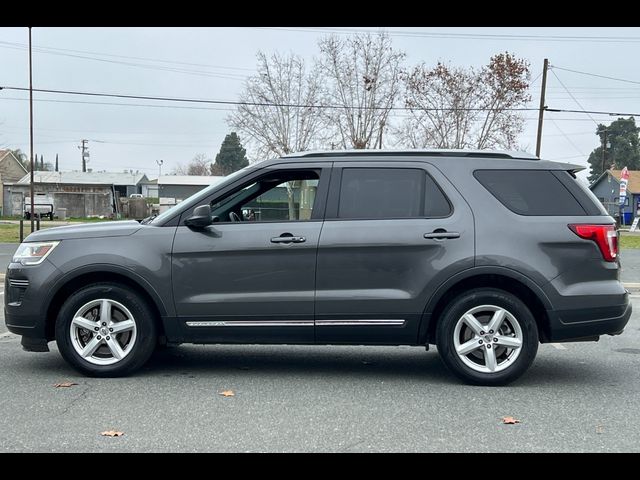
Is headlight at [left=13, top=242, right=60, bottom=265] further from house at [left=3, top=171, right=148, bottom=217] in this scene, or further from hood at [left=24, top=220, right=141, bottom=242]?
house at [left=3, top=171, right=148, bottom=217]

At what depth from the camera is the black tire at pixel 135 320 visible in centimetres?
563

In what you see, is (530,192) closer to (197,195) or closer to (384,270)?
(384,270)

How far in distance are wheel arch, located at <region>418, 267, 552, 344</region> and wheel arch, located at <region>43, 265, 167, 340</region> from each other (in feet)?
7.28

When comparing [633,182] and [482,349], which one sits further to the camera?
[633,182]

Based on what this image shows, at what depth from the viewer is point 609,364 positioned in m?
6.56

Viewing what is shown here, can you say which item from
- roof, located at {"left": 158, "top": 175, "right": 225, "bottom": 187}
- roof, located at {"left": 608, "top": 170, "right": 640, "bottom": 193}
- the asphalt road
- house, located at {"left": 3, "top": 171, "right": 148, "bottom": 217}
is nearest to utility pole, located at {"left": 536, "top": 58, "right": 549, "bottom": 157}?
the asphalt road

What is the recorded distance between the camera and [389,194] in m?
5.72

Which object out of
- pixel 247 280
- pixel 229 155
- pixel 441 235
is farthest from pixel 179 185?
pixel 441 235

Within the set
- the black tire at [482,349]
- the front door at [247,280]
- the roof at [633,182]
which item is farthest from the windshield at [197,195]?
the roof at [633,182]

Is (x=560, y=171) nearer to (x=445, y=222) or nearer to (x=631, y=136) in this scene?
(x=445, y=222)

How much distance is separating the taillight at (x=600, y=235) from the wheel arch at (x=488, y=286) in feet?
1.89

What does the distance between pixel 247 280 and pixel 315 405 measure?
1211 millimetres

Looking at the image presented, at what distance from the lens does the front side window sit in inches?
227

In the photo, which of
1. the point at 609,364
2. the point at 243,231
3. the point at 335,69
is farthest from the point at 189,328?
the point at 335,69
